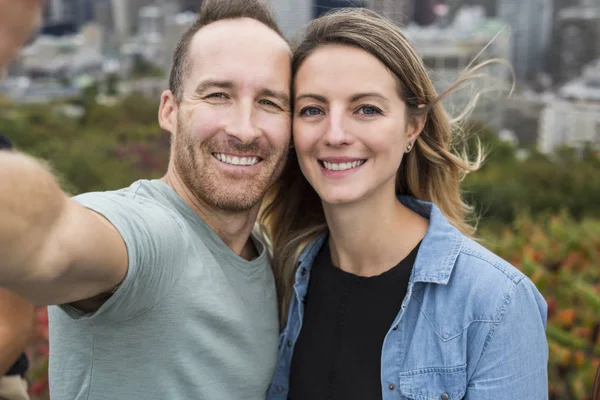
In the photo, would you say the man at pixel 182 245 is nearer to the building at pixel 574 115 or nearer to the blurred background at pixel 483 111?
the blurred background at pixel 483 111

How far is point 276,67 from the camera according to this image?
2.16m

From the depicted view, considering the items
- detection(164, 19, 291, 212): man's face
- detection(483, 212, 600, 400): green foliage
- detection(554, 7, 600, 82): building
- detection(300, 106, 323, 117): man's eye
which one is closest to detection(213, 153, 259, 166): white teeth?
detection(164, 19, 291, 212): man's face

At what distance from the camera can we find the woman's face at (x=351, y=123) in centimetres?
204

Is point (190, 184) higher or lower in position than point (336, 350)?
higher

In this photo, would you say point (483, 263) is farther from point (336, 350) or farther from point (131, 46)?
point (131, 46)

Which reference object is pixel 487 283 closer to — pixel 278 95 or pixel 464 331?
pixel 464 331

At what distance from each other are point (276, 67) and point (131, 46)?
261 feet

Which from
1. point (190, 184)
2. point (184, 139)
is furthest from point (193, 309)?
point (184, 139)

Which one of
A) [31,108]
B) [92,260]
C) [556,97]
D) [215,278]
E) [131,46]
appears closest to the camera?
[92,260]

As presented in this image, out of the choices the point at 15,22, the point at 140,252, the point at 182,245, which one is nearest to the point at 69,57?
the point at 182,245

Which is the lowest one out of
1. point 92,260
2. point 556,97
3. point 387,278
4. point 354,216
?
point 556,97

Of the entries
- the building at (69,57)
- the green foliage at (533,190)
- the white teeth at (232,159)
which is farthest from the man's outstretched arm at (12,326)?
the building at (69,57)

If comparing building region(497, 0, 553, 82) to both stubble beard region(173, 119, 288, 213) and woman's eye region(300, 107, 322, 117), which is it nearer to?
woman's eye region(300, 107, 322, 117)

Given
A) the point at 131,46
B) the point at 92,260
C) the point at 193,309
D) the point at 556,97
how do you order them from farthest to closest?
the point at 131,46, the point at 556,97, the point at 193,309, the point at 92,260
